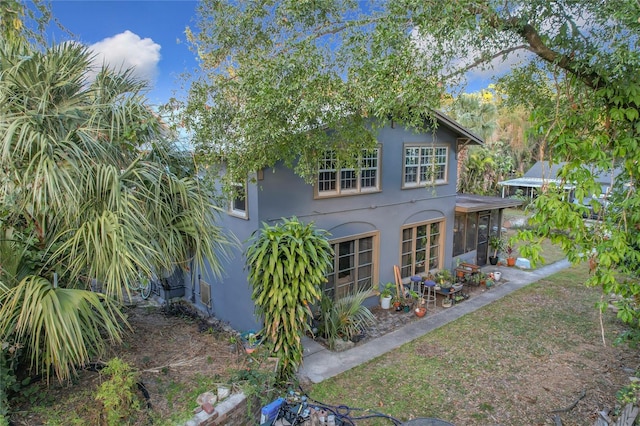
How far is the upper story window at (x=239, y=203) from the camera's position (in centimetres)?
846

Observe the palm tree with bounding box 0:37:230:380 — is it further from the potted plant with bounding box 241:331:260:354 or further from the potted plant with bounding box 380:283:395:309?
the potted plant with bounding box 380:283:395:309

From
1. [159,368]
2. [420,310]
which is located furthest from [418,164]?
[159,368]

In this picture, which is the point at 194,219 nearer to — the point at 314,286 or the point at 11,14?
the point at 314,286

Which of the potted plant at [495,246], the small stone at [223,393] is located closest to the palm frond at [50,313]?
the small stone at [223,393]

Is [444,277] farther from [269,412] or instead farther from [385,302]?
[269,412]

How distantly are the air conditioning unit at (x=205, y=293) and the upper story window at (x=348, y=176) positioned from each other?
4.08 metres

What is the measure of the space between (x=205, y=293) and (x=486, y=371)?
7231mm

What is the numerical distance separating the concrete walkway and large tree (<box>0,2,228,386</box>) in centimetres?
348

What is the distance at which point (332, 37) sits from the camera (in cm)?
705

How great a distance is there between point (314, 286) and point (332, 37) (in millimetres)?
4714

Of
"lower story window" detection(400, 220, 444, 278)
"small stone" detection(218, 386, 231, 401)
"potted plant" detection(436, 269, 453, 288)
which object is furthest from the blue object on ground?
"potted plant" detection(436, 269, 453, 288)

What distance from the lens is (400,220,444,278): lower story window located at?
39.1 feet

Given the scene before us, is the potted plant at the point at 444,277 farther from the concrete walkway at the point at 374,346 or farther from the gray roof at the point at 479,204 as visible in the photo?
the gray roof at the point at 479,204

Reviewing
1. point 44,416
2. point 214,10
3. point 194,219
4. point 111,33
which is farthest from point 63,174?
point 214,10
